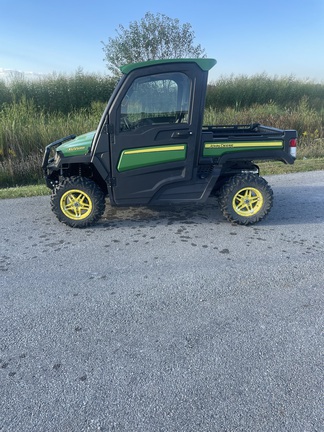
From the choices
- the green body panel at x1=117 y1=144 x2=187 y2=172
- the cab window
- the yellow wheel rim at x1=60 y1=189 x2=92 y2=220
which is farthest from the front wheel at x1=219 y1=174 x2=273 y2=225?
the yellow wheel rim at x1=60 y1=189 x2=92 y2=220

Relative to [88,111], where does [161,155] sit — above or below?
below

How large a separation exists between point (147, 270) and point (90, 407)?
5.16ft

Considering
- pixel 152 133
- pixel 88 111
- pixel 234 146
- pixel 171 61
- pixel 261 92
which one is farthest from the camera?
pixel 261 92

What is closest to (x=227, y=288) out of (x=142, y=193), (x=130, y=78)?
(x=142, y=193)

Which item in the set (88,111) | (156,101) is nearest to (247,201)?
(156,101)

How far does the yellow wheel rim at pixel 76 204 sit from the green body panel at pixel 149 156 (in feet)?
2.16

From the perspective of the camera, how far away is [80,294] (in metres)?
2.83

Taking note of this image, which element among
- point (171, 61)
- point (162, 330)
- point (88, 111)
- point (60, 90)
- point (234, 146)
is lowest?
point (162, 330)

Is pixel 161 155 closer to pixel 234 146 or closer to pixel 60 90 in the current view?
pixel 234 146

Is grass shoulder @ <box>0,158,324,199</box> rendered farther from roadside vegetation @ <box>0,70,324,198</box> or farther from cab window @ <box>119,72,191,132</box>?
cab window @ <box>119,72,191,132</box>

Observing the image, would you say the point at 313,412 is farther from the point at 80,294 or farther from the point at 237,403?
the point at 80,294

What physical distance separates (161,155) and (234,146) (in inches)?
40.0

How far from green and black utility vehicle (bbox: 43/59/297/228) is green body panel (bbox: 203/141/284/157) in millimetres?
13

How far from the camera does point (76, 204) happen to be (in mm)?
4316
